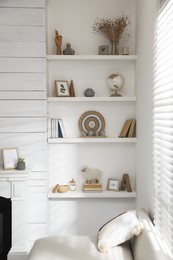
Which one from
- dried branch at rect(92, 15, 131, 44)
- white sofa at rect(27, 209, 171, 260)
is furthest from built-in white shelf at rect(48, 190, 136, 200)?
dried branch at rect(92, 15, 131, 44)

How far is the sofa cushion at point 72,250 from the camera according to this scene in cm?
263

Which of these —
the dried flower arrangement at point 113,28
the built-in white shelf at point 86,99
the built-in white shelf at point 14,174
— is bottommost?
the built-in white shelf at point 14,174

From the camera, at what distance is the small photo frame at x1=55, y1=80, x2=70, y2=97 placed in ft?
13.0

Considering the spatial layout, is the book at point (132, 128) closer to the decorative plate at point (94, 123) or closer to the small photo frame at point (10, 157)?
the decorative plate at point (94, 123)

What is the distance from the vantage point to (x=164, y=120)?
8.55 ft

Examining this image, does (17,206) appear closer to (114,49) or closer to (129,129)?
(129,129)

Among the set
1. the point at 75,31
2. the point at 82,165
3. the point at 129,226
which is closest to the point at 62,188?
the point at 82,165

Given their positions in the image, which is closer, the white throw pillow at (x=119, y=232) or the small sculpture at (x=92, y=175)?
the white throw pillow at (x=119, y=232)

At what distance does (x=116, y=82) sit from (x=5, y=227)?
1.87 metres

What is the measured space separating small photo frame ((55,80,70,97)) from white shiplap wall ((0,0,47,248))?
17cm

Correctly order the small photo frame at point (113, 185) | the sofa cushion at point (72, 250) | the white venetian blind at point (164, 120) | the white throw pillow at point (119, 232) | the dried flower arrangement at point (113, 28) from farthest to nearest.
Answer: the small photo frame at point (113, 185) < the dried flower arrangement at point (113, 28) < the white throw pillow at point (119, 232) < the sofa cushion at point (72, 250) < the white venetian blind at point (164, 120)

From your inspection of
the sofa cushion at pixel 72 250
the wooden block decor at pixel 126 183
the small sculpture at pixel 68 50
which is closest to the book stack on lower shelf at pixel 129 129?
the wooden block decor at pixel 126 183

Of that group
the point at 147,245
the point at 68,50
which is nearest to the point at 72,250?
the point at 147,245

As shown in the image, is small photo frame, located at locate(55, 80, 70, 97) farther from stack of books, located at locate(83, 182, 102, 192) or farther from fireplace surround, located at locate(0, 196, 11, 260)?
fireplace surround, located at locate(0, 196, 11, 260)
